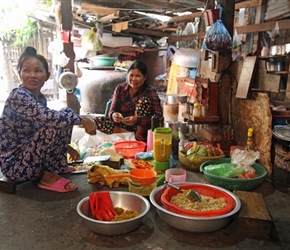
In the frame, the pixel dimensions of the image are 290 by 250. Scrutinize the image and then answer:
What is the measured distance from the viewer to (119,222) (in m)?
1.58

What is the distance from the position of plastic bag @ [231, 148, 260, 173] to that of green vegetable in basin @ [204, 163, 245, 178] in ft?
0.19

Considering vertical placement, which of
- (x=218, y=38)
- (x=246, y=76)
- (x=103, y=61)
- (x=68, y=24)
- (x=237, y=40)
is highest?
(x=68, y=24)

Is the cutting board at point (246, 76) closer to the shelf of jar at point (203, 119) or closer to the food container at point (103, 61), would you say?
the shelf of jar at point (203, 119)

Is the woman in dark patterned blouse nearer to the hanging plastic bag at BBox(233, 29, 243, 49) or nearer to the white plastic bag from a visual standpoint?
the white plastic bag

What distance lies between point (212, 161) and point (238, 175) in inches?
16.4

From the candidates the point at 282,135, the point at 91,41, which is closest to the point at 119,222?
the point at 282,135

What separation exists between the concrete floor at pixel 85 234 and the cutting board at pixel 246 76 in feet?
3.79

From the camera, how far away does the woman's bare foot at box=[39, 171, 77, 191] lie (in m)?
2.25

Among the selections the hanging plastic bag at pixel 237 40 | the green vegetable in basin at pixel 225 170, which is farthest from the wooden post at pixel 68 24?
the green vegetable in basin at pixel 225 170

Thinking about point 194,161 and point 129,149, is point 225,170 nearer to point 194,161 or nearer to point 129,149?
point 194,161

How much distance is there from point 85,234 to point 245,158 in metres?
1.49

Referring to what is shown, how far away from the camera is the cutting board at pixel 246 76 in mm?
2752

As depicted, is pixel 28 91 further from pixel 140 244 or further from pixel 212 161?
pixel 212 161

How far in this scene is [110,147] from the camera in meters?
3.09
